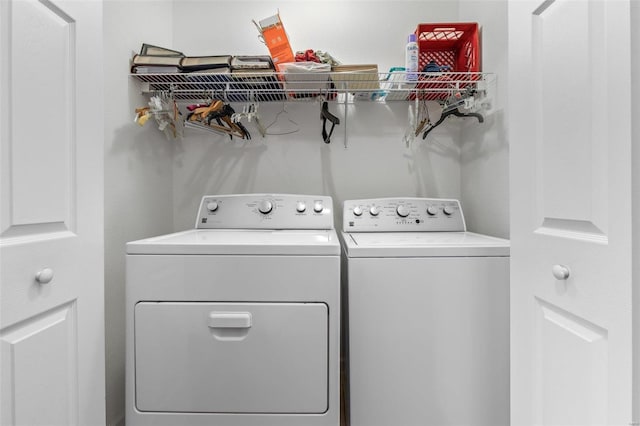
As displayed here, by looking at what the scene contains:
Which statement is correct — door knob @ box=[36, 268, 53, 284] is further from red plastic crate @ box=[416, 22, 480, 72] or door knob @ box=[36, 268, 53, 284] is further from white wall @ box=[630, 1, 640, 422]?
red plastic crate @ box=[416, 22, 480, 72]

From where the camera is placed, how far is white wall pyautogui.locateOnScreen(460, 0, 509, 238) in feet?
4.72

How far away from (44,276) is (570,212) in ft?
3.89

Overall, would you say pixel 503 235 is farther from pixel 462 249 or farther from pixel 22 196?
pixel 22 196

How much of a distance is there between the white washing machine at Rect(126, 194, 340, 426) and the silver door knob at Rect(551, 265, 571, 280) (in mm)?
594

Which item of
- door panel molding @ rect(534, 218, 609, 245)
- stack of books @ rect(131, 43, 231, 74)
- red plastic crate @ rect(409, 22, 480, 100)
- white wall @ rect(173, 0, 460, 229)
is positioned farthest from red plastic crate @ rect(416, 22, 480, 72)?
door panel molding @ rect(534, 218, 609, 245)

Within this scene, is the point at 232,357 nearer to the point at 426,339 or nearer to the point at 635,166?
the point at 426,339

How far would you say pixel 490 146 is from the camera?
1.55 metres

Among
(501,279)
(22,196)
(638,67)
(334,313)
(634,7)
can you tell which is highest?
(634,7)

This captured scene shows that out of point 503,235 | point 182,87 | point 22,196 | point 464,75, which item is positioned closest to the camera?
point 22,196

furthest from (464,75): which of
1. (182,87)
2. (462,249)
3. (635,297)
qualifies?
(182,87)

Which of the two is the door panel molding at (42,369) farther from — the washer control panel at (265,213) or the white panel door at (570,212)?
the white panel door at (570,212)

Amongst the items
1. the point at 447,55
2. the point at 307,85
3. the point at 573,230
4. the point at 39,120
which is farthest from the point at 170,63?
the point at 573,230

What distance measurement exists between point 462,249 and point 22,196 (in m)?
1.21

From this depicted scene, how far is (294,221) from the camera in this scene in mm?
1647
